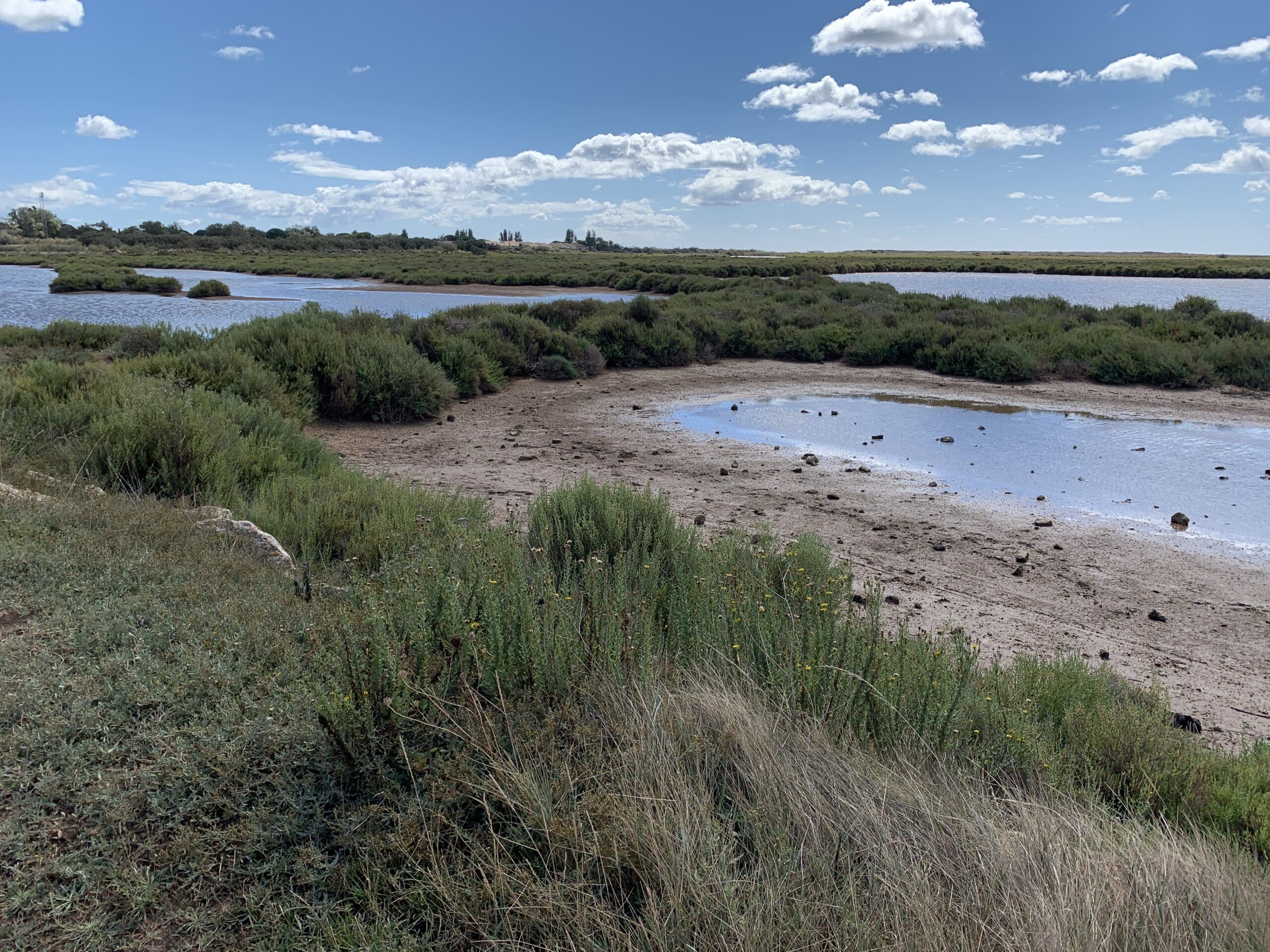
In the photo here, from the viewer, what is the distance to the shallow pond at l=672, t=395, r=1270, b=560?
877cm

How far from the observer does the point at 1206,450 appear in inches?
455

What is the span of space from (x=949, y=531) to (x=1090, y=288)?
45.2 metres

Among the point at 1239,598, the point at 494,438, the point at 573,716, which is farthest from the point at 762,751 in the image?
the point at 494,438

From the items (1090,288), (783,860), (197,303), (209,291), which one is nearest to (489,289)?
(209,291)

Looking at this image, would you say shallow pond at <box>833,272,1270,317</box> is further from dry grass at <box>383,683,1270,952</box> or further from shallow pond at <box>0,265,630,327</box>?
dry grass at <box>383,683,1270,952</box>

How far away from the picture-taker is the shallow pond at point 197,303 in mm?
21641

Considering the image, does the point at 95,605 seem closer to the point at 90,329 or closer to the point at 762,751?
the point at 762,751

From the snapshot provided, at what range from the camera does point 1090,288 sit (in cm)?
→ 4516

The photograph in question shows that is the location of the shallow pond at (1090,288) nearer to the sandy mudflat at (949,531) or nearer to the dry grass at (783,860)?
the sandy mudflat at (949,531)

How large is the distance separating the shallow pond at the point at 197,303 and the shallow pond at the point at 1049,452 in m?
11.4

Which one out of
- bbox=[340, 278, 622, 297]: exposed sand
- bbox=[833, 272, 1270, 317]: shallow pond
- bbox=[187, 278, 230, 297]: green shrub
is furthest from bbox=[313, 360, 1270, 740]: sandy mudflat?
bbox=[340, 278, 622, 297]: exposed sand

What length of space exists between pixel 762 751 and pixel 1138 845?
1218mm

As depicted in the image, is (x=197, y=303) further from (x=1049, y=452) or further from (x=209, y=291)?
(x=1049, y=452)

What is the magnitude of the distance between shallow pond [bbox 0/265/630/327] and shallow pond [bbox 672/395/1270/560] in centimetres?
1136
